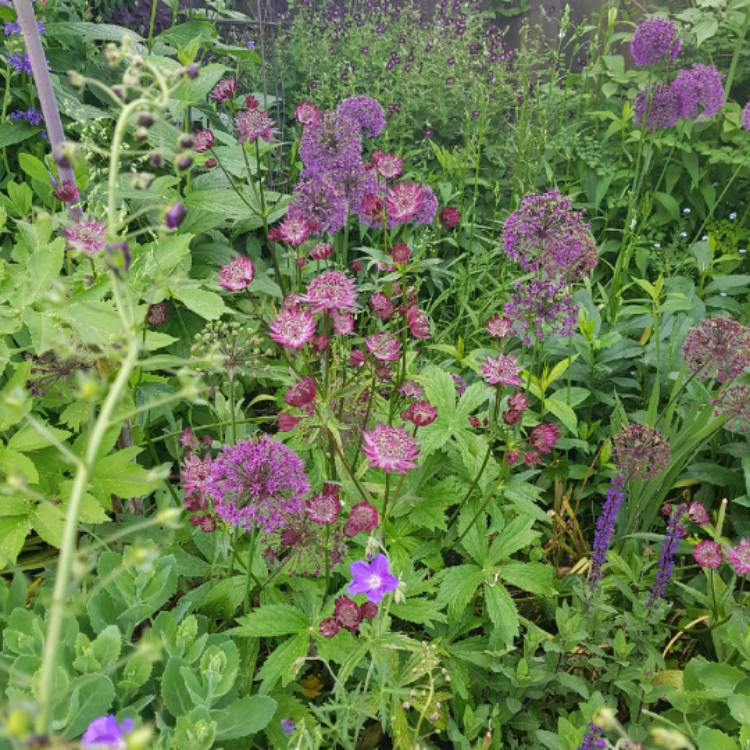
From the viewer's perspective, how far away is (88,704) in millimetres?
1248

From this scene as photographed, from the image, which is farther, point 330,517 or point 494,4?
point 494,4

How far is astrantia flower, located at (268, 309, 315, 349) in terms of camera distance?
5.05ft

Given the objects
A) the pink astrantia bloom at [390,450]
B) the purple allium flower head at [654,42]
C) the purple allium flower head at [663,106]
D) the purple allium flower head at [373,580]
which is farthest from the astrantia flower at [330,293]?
the purple allium flower head at [654,42]

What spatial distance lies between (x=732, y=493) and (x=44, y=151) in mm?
2713

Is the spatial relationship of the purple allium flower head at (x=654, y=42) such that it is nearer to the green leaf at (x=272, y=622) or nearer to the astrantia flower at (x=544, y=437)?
the astrantia flower at (x=544, y=437)

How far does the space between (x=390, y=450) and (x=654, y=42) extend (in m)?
2.27

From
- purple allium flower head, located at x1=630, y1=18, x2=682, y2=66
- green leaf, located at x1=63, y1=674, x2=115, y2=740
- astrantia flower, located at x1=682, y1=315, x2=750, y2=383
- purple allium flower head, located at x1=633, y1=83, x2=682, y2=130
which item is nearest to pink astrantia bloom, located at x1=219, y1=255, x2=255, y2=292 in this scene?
green leaf, located at x1=63, y1=674, x2=115, y2=740

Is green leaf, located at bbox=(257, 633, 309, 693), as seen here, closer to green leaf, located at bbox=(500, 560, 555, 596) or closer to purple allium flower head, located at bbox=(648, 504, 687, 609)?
green leaf, located at bbox=(500, 560, 555, 596)

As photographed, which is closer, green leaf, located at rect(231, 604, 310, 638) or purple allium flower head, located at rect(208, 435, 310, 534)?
purple allium flower head, located at rect(208, 435, 310, 534)

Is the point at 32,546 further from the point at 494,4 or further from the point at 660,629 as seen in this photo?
the point at 494,4

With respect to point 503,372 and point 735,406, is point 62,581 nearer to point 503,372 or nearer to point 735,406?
point 503,372

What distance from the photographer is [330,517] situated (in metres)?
1.46

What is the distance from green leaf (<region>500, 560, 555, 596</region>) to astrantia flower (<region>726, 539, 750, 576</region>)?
0.42 metres

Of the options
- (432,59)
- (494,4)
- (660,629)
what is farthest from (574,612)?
(494,4)
